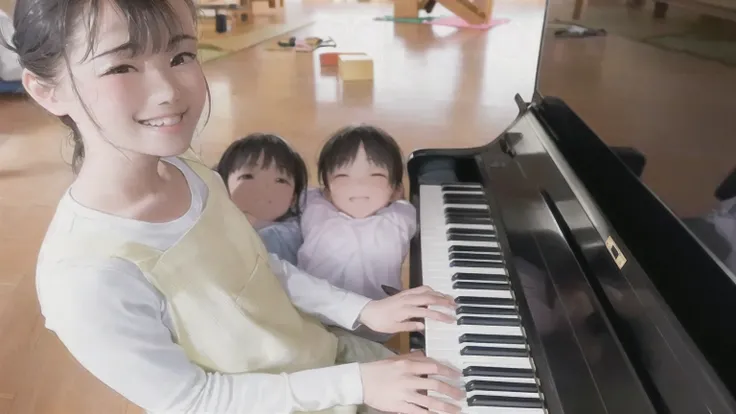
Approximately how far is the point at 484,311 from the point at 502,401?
0.18 meters

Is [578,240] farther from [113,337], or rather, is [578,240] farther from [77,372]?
[77,372]

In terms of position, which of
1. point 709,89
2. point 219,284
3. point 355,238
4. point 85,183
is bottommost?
point 355,238

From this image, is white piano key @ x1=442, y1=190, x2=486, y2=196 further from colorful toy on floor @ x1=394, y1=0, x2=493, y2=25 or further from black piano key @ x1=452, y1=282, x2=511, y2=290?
colorful toy on floor @ x1=394, y1=0, x2=493, y2=25

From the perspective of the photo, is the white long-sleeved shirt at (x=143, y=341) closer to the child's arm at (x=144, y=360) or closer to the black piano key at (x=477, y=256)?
the child's arm at (x=144, y=360)

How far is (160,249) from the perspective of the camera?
0.85 meters

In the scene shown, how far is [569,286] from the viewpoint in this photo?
94cm

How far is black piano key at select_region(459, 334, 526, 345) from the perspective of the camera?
96cm

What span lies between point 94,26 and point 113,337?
363 millimetres

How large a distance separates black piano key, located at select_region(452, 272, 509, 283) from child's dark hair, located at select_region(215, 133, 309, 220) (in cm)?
61

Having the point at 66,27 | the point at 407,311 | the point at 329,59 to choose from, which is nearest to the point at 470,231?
the point at 407,311

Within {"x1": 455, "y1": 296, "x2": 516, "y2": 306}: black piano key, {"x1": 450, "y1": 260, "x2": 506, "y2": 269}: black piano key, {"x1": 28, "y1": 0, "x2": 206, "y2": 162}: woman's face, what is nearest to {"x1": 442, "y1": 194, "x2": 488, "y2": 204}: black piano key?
{"x1": 450, "y1": 260, "x2": 506, "y2": 269}: black piano key

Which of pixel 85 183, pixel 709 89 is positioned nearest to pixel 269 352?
pixel 85 183

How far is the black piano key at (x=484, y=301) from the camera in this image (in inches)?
40.6

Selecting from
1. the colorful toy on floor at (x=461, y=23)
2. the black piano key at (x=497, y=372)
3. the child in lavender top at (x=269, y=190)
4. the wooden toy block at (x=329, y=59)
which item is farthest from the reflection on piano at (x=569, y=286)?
the colorful toy on floor at (x=461, y=23)
